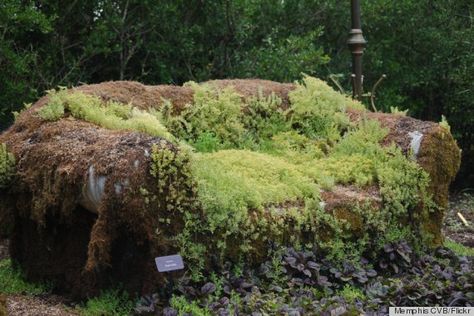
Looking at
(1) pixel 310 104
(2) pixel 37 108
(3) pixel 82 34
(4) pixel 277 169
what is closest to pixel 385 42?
(1) pixel 310 104

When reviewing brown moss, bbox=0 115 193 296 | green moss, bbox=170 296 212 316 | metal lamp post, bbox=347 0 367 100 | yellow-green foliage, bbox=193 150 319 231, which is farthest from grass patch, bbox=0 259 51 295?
metal lamp post, bbox=347 0 367 100

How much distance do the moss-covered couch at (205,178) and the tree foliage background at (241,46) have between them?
5.45ft

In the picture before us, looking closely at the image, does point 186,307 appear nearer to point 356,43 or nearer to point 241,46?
point 356,43

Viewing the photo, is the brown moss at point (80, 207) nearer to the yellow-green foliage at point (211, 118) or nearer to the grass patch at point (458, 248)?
the yellow-green foliage at point (211, 118)

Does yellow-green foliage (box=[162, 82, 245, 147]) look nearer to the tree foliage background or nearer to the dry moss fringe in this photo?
the dry moss fringe

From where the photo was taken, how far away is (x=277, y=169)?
6398mm

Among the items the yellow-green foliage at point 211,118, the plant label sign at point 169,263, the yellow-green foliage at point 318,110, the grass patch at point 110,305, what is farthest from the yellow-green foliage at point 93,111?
the yellow-green foliage at point 318,110

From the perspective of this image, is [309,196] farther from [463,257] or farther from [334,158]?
[463,257]

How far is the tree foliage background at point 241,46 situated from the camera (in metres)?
8.38

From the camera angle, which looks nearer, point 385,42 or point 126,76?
point 126,76

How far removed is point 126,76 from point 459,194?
6031 mm

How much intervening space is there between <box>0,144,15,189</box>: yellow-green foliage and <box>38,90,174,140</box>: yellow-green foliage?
1.42 ft

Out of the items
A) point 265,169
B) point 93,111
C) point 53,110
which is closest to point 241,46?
point 265,169

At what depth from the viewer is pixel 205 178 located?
18.1 ft
